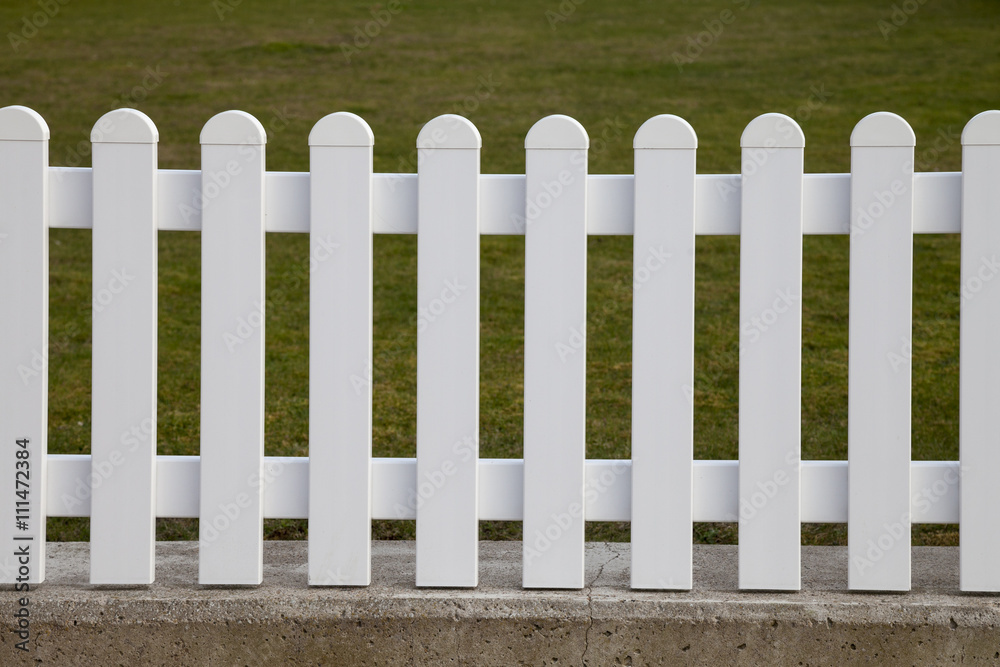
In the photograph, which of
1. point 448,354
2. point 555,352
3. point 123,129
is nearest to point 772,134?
point 555,352

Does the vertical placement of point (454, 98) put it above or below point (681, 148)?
above

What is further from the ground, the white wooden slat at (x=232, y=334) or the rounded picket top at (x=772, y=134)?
the rounded picket top at (x=772, y=134)

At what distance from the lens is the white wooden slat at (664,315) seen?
2191 millimetres

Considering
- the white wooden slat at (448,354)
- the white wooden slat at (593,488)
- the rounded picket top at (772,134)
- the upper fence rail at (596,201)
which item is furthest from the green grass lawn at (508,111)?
the rounded picket top at (772,134)

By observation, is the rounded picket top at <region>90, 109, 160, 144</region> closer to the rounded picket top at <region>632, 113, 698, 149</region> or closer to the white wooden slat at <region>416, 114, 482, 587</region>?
the white wooden slat at <region>416, 114, 482, 587</region>

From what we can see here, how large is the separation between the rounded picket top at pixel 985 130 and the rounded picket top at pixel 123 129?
1832 mm

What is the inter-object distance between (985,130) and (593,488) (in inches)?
46.9

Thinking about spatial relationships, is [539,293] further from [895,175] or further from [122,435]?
[122,435]

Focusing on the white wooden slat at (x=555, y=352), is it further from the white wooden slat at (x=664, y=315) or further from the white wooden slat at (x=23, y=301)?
the white wooden slat at (x=23, y=301)

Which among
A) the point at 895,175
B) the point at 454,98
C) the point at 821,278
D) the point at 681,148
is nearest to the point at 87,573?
the point at 681,148

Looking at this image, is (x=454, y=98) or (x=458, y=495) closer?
(x=458, y=495)

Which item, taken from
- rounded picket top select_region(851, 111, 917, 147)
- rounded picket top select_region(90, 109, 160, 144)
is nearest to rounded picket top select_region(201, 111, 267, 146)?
rounded picket top select_region(90, 109, 160, 144)

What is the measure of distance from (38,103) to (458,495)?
46.3 ft

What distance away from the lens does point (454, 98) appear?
49.0 ft
